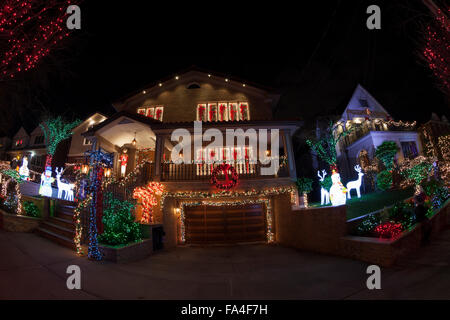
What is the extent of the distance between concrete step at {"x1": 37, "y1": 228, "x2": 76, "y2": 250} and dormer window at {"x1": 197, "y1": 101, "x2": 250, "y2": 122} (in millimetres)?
10406

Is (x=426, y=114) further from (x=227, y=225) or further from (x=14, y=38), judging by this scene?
(x=14, y=38)

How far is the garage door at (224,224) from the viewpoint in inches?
452

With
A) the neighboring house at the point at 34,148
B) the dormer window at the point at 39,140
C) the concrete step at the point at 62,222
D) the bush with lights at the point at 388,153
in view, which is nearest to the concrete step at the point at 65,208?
the concrete step at the point at 62,222

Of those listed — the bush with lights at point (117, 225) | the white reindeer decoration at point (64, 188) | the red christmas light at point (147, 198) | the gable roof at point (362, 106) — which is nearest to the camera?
the bush with lights at point (117, 225)

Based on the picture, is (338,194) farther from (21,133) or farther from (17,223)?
(21,133)

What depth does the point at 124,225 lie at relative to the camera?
25.3 ft

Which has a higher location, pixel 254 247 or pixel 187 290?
pixel 187 290

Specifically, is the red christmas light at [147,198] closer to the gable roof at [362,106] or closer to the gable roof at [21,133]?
the gable roof at [362,106]

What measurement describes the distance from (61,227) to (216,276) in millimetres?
7348

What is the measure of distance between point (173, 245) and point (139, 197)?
10.1 ft

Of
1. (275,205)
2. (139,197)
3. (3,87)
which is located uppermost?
(3,87)

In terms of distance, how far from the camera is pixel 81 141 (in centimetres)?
2286

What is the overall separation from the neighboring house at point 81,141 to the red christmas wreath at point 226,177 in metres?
18.2
